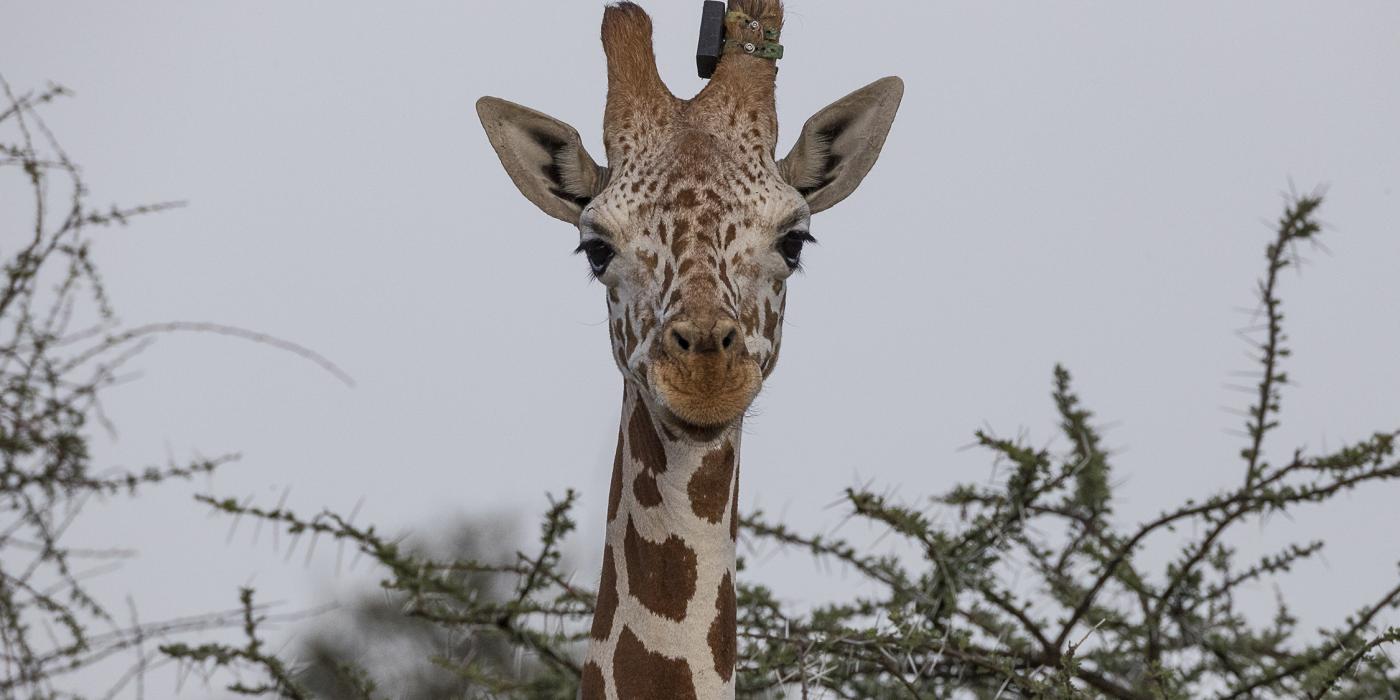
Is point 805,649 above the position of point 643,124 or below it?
below

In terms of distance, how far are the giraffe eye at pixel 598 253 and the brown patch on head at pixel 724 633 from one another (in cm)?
96

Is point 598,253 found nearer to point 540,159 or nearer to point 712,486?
point 540,159

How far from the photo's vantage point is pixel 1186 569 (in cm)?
618

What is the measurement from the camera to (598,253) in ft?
16.0

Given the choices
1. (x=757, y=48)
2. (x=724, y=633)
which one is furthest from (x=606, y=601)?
A: (x=757, y=48)

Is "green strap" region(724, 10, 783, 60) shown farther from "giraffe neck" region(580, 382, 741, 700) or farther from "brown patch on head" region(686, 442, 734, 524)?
"brown patch on head" region(686, 442, 734, 524)

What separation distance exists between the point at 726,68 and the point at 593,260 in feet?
2.74

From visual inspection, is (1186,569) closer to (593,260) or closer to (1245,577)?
(1245,577)

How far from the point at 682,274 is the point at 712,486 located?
2.06ft

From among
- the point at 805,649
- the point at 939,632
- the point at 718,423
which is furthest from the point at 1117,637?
the point at 718,423

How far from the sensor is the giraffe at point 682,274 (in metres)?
4.46

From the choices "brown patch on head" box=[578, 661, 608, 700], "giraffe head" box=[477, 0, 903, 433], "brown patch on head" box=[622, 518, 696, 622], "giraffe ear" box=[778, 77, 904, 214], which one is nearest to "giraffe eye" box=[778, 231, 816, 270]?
"giraffe head" box=[477, 0, 903, 433]

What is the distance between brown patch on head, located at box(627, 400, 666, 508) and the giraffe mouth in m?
0.49

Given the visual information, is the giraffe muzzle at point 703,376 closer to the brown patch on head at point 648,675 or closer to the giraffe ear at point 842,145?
the brown patch on head at point 648,675
